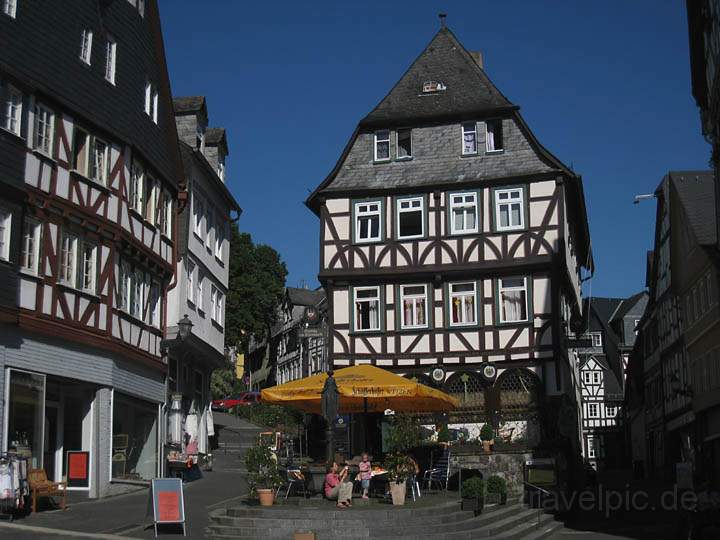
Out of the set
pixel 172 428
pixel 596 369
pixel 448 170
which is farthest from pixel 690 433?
pixel 596 369

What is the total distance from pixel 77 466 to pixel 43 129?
25.3ft

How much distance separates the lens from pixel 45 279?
930 inches

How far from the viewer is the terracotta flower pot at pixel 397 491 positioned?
20891mm

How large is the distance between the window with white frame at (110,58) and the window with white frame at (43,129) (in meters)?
3.22

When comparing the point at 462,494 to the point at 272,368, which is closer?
the point at 462,494

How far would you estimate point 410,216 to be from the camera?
125ft

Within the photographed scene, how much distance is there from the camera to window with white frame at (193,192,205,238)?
34.6 metres

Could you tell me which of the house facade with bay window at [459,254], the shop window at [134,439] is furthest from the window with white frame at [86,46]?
the house facade with bay window at [459,254]

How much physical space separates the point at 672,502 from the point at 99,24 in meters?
21.4

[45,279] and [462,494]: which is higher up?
[45,279]

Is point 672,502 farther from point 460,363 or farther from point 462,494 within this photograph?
point 462,494

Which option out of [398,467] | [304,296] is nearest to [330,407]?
[398,467]

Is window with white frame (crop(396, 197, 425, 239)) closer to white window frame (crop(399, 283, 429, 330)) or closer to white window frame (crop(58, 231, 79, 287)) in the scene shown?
white window frame (crop(399, 283, 429, 330))

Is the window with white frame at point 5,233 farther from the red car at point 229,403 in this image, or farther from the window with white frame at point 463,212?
the red car at point 229,403
